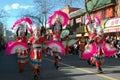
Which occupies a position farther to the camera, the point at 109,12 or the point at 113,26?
the point at 109,12

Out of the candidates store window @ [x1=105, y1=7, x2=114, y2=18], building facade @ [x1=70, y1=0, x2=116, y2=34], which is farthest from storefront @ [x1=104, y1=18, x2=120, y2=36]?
building facade @ [x1=70, y1=0, x2=116, y2=34]

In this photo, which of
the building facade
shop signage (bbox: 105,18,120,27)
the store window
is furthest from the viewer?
the store window

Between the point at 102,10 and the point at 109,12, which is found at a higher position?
the point at 102,10

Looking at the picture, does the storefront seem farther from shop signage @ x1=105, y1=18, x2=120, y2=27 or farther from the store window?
the store window

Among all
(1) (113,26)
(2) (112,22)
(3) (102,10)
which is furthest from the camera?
(3) (102,10)

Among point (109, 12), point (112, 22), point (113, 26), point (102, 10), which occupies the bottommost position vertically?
point (113, 26)

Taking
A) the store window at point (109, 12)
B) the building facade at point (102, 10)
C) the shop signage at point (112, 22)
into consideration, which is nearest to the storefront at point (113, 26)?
the shop signage at point (112, 22)

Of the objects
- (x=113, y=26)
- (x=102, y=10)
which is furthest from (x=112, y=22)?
(x=102, y=10)

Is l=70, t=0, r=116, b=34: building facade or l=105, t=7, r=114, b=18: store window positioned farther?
l=105, t=7, r=114, b=18: store window

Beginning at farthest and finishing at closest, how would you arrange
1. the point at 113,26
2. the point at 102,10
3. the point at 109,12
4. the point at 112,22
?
the point at 102,10 < the point at 109,12 < the point at 112,22 < the point at 113,26

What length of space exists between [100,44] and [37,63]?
2919mm

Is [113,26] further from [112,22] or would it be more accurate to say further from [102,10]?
[102,10]

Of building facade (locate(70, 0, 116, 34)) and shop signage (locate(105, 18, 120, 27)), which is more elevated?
building facade (locate(70, 0, 116, 34))

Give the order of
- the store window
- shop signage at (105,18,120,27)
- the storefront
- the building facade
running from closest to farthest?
1. the storefront
2. shop signage at (105,18,120,27)
3. the building facade
4. the store window
